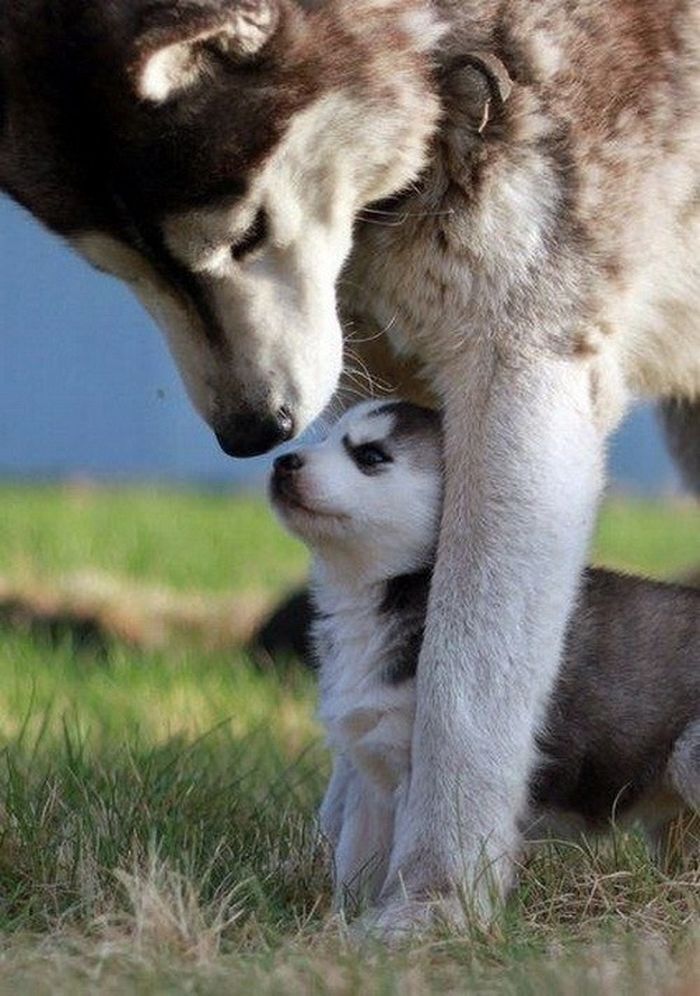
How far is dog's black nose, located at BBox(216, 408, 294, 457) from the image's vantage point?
3.86 m

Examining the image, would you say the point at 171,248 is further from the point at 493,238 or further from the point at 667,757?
the point at 667,757

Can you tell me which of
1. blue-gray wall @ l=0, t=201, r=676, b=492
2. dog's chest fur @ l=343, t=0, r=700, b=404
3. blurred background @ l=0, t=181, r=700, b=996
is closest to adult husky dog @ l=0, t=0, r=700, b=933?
dog's chest fur @ l=343, t=0, r=700, b=404

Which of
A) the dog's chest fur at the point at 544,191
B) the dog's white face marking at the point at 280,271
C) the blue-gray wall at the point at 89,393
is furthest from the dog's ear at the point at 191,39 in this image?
the blue-gray wall at the point at 89,393

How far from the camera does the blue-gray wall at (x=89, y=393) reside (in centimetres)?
1334

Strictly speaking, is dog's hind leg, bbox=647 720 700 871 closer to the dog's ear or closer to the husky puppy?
the husky puppy

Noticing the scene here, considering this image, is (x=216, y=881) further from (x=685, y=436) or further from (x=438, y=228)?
(x=685, y=436)

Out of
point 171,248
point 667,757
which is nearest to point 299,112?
point 171,248

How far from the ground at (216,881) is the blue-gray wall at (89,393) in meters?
7.16

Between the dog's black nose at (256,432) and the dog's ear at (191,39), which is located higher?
the dog's ear at (191,39)

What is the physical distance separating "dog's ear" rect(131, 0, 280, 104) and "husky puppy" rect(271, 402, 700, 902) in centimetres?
76

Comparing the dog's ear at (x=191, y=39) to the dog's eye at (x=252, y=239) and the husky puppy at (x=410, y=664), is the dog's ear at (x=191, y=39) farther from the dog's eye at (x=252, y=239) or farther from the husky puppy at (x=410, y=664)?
the husky puppy at (x=410, y=664)

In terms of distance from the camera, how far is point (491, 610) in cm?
387

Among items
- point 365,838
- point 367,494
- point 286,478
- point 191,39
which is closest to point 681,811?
point 365,838

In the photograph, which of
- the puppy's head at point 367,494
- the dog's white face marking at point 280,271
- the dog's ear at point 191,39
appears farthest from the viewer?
the puppy's head at point 367,494
